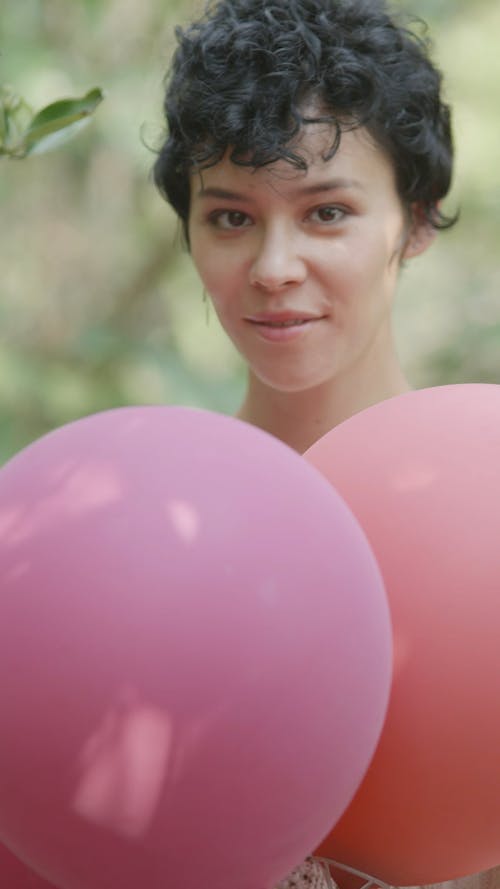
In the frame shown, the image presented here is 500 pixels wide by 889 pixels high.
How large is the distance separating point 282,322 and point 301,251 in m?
0.14

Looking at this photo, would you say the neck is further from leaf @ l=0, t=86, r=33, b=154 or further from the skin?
leaf @ l=0, t=86, r=33, b=154

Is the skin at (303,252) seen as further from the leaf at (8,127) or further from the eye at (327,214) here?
the leaf at (8,127)

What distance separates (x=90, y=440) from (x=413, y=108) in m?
1.41

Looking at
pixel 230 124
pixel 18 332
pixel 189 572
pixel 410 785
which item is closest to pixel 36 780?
pixel 189 572

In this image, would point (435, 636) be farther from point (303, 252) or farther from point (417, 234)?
point (417, 234)

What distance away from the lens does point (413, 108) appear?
2.43 metres

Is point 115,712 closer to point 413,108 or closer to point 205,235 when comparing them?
point 205,235

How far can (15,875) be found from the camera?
147 centimetres

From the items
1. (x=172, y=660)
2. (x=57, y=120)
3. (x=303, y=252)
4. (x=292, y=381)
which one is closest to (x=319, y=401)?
(x=292, y=381)

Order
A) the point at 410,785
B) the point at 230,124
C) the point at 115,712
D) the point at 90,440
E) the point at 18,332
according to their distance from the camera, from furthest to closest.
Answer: the point at 18,332
the point at 230,124
the point at 410,785
the point at 90,440
the point at 115,712

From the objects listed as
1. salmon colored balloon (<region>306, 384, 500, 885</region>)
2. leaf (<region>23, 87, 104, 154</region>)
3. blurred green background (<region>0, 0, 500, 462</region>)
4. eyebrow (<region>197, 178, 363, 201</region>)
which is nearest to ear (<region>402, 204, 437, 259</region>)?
eyebrow (<region>197, 178, 363, 201</region>)

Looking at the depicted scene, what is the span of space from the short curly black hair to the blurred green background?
108 inches

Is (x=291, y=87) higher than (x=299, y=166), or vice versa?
(x=291, y=87)

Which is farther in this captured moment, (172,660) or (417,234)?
(417,234)
